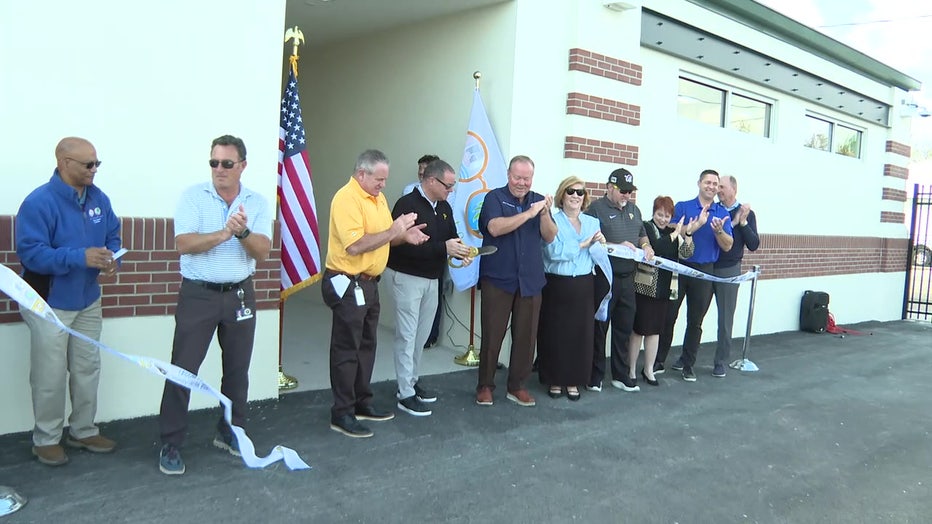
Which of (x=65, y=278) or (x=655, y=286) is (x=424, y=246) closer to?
(x=65, y=278)

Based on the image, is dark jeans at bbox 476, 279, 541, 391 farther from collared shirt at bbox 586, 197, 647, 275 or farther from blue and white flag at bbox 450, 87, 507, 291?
blue and white flag at bbox 450, 87, 507, 291

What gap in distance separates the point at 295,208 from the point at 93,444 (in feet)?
7.23

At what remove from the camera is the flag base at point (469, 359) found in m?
6.67

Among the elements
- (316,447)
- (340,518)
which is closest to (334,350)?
(316,447)

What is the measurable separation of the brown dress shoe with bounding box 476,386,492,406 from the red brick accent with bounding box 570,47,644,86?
3331mm

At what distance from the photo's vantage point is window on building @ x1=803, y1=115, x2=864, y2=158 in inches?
417

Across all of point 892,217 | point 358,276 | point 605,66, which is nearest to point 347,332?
point 358,276

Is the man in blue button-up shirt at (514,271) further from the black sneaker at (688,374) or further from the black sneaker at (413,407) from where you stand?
the black sneaker at (688,374)

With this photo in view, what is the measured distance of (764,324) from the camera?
9.70m

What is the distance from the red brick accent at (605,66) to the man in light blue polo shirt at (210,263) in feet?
13.2

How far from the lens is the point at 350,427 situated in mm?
4516

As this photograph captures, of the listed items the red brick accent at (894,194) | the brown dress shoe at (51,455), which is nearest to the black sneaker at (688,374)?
the brown dress shoe at (51,455)

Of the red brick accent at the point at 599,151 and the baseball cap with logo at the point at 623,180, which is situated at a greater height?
the red brick accent at the point at 599,151

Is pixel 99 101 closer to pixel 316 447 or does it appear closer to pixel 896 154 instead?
pixel 316 447
